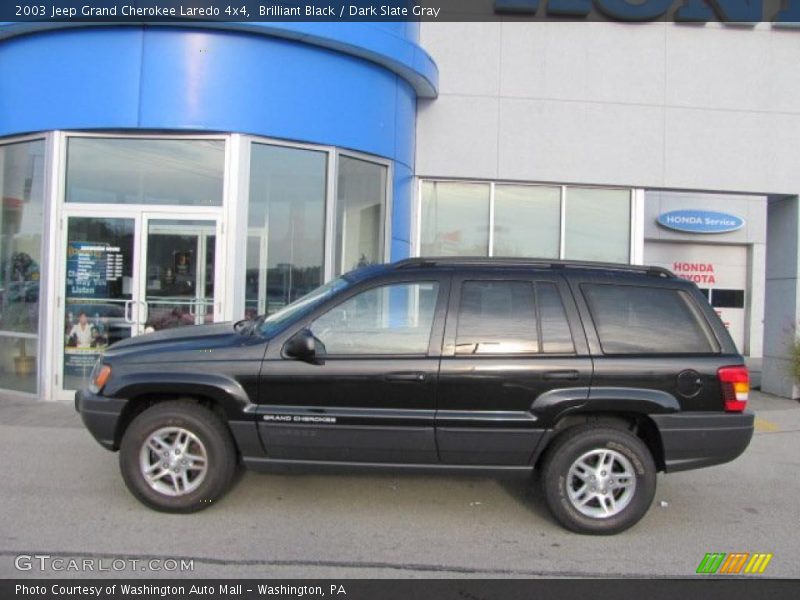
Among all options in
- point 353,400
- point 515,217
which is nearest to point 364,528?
point 353,400

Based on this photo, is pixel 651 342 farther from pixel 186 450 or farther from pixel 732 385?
pixel 186 450

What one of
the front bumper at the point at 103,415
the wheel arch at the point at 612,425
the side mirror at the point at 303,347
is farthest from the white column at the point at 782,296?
the front bumper at the point at 103,415

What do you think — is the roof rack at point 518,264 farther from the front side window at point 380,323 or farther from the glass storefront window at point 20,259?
the glass storefront window at point 20,259

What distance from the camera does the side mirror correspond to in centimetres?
430

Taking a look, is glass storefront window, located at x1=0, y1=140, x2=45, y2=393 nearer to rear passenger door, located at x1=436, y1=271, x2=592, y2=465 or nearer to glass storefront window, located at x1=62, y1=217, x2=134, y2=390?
glass storefront window, located at x1=62, y1=217, x2=134, y2=390

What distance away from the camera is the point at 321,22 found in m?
8.10

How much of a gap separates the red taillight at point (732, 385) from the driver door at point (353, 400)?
1886mm

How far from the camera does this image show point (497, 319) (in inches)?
181

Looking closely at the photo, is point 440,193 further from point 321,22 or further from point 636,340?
point 636,340

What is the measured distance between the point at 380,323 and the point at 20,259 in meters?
6.25

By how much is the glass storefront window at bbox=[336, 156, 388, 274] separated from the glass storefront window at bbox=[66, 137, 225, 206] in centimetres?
167

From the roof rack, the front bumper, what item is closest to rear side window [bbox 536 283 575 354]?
the roof rack
